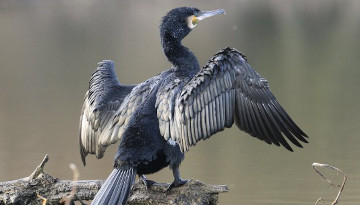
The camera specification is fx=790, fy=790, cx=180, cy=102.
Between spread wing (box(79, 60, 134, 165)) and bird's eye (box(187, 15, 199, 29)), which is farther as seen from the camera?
bird's eye (box(187, 15, 199, 29))

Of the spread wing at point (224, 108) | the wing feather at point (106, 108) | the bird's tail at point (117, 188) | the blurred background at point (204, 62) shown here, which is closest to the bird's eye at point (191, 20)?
the wing feather at point (106, 108)

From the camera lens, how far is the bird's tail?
15.1 feet

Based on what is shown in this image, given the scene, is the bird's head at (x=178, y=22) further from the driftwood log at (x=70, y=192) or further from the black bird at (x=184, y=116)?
the driftwood log at (x=70, y=192)

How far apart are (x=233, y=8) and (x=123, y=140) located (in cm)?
2707

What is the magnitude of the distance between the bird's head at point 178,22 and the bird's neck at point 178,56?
0.04 metres

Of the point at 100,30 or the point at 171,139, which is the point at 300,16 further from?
the point at 171,139

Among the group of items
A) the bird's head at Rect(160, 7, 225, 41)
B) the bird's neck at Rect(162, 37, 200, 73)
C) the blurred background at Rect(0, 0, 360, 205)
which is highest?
the bird's head at Rect(160, 7, 225, 41)

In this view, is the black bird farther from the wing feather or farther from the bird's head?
the bird's head

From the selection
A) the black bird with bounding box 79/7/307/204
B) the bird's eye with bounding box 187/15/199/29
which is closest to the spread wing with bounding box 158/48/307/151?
the black bird with bounding box 79/7/307/204

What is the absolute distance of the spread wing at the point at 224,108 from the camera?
4.93 metres

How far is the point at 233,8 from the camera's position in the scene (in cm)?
3172

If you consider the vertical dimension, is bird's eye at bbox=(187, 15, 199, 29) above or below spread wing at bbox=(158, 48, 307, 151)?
above

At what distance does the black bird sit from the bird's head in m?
0.21

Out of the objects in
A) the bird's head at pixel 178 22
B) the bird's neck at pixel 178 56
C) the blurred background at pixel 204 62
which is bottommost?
the blurred background at pixel 204 62
